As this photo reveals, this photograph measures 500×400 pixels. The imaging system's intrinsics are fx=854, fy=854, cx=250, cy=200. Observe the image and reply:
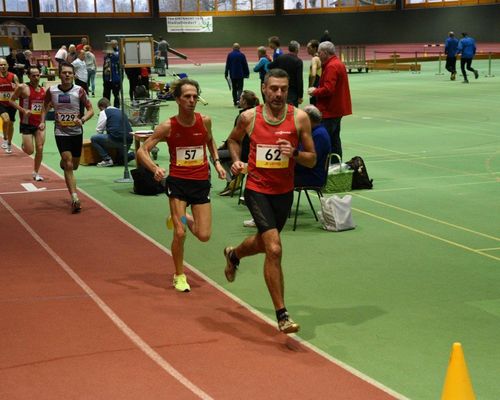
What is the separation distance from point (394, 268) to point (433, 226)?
6.45 ft

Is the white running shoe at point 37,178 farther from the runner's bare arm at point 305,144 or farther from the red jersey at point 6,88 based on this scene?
the runner's bare arm at point 305,144

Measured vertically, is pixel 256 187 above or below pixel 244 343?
above

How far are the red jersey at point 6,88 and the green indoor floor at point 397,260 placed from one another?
4.78 ft

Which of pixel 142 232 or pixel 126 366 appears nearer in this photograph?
pixel 126 366

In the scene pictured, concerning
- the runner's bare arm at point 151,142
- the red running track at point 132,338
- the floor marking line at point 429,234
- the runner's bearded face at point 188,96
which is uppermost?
the runner's bearded face at point 188,96

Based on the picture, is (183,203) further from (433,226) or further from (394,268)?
(433,226)

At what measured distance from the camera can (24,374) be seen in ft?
19.1

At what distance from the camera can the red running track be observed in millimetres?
5555

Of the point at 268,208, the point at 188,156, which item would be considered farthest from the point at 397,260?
the point at 268,208

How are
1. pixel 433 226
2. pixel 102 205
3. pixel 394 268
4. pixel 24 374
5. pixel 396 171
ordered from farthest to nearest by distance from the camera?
pixel 396 171
pixel 102 205
pixel 433 226
pixel 394 268
pixel 24 374

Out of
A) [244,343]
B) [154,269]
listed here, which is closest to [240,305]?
[244,343]

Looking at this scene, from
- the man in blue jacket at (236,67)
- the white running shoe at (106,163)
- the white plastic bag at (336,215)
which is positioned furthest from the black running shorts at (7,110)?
the white plastic bag at (336,215)

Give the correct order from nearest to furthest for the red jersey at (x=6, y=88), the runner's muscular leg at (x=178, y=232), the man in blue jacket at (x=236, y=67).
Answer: the runner's muscular leg at (x=178, y=232)
the red jersey at (x=6, y=88)
the man in blue jacket at (x=236, y=67)

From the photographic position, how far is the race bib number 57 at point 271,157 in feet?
21.7
